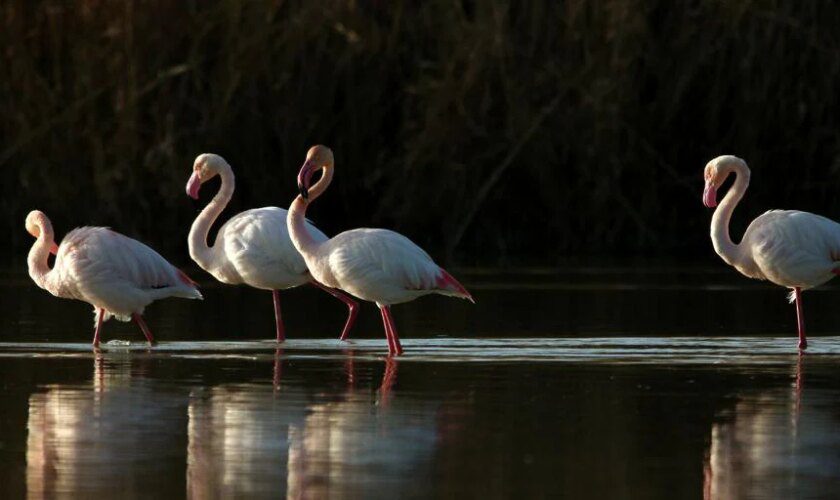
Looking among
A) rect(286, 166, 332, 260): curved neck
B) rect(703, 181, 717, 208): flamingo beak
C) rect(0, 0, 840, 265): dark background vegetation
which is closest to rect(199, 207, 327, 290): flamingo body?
rect(286, 166, 332, 260): curved neck

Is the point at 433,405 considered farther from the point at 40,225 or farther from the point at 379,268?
the point at 40,225

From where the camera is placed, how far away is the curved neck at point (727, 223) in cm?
1259

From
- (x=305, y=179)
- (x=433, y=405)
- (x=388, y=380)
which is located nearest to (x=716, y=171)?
(x=305, y=179)

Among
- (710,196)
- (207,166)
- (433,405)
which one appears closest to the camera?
(433,405)

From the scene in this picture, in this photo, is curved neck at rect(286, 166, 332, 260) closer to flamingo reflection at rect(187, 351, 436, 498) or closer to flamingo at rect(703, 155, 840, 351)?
flamingo reflection at rect(187, 351, 436, 498)

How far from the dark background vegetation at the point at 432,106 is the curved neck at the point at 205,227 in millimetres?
6468

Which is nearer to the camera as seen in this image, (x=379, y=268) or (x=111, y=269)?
(x=379, y=268)

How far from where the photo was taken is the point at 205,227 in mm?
13594

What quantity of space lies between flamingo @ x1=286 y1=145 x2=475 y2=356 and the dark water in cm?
35

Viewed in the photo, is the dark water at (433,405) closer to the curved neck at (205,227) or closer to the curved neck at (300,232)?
the curved neck at (205,227)

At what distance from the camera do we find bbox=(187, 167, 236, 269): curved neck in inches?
527

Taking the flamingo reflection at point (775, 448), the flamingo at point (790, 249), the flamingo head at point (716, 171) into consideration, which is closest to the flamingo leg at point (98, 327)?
the flamingo at point (790, 249)

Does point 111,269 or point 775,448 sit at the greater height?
point 111,269

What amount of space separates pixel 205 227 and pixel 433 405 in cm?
505
